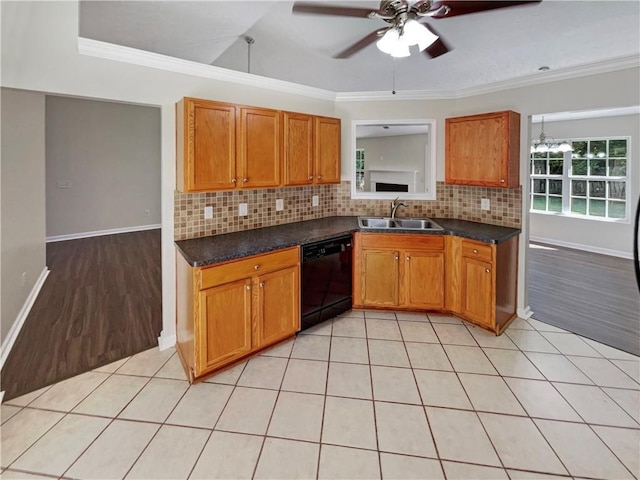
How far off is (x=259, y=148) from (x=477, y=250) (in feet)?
6.97

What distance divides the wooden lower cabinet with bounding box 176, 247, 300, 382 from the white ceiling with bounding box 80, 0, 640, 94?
1.71 meters

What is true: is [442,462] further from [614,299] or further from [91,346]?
[614,299]

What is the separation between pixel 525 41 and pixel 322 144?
205cm

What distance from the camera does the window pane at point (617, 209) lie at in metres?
6.26

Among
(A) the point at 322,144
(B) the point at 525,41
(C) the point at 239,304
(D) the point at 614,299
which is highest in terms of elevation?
(B) the point at 525,41

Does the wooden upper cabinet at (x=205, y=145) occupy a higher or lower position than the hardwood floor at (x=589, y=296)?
higher

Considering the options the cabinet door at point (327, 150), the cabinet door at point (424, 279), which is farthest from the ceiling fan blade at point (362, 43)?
the cabinet door at point (424, 279)

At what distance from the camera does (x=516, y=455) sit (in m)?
1.81

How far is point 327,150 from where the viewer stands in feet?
12.0

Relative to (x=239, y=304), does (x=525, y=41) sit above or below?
above

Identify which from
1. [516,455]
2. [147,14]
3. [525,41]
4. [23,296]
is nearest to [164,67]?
[147,14]

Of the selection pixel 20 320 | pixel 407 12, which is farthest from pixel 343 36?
pixel 20 320

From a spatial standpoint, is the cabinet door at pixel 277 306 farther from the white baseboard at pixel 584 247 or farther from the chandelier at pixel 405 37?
the white baseboard at pixel 584 247

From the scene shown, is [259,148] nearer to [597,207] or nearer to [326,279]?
[326,279]
